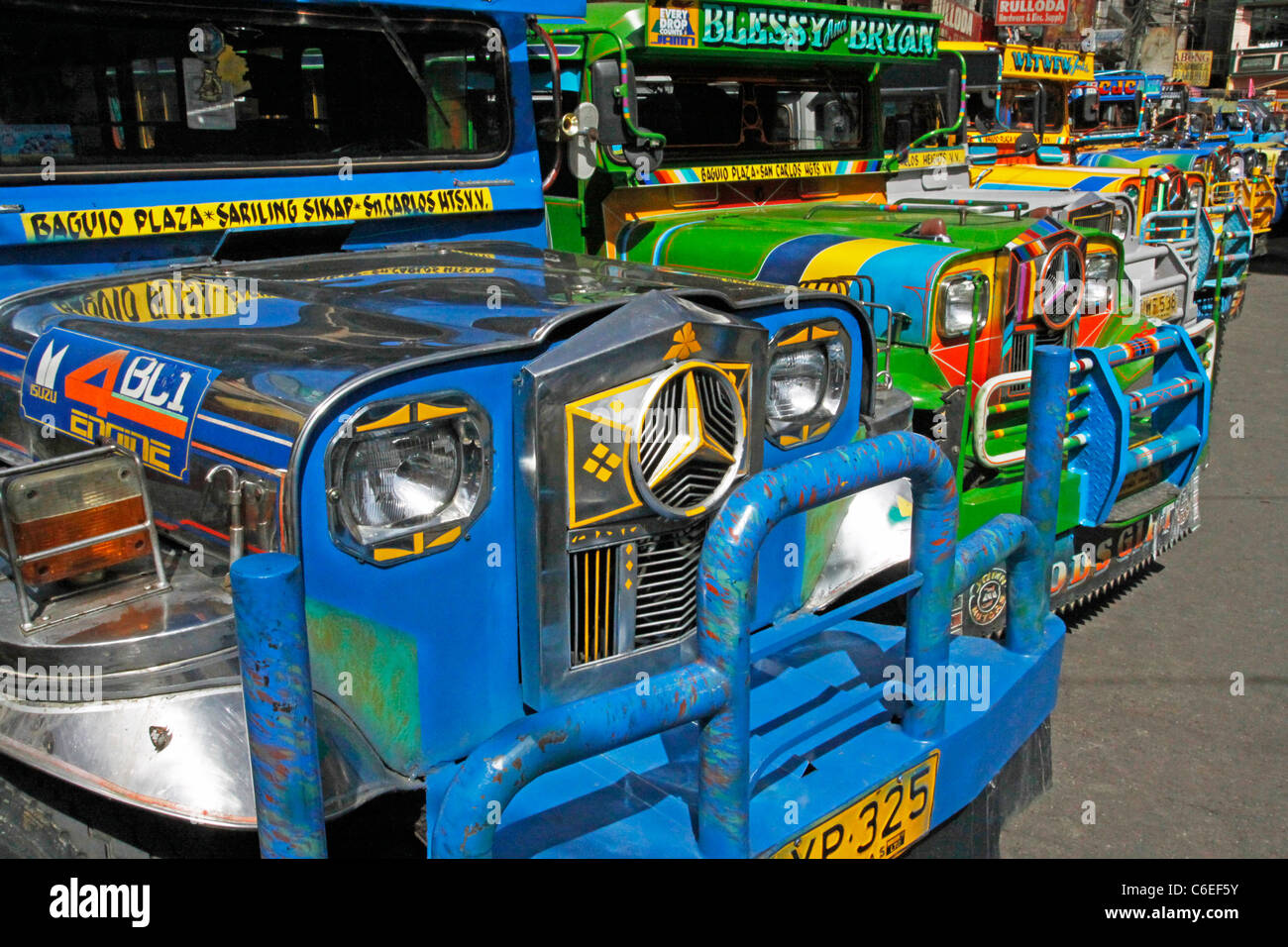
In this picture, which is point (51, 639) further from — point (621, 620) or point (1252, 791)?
point (1252, 791)

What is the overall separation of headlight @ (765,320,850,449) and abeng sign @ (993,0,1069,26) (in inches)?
594

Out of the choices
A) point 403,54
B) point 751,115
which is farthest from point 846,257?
point 403,54

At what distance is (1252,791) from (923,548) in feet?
6.36

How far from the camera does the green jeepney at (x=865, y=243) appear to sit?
3699 mm

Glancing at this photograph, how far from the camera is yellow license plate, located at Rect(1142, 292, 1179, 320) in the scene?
509 centimetres

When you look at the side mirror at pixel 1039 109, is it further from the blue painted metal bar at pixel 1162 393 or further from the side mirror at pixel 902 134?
the blue painted metal bar at pixel 1162 393

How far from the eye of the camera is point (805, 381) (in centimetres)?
252

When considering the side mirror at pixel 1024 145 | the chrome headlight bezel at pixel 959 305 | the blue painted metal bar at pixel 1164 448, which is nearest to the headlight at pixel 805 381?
the chrome headlight bezel at pixel 959 305

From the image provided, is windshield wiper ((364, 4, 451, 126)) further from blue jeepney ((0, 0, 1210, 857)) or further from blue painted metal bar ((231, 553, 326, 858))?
blue painted metal bar ((231, 553, 326, 858))

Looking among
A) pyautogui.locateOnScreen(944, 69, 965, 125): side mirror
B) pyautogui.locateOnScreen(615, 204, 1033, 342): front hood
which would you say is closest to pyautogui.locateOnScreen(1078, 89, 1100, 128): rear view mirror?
pyautogui.locateOnScreen(944, 69, 965, 125): side mirror

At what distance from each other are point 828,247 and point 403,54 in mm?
1709

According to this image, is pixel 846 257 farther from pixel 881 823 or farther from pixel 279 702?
pixel 279 702

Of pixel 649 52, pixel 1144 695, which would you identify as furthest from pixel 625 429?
pixel 649 52
